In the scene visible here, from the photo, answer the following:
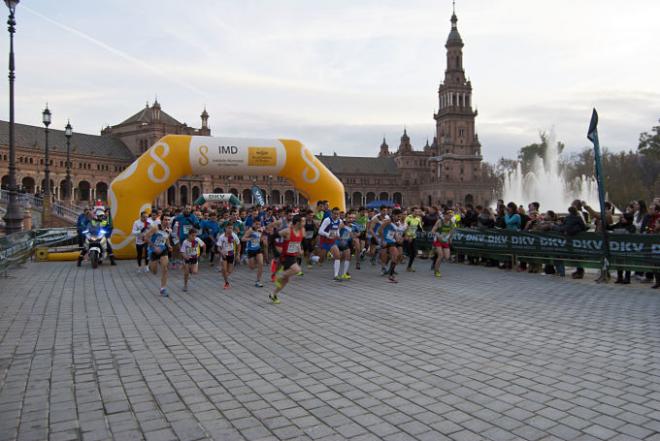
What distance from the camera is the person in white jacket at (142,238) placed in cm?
1480

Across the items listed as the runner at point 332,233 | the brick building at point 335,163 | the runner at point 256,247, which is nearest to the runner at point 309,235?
the runner at point 332,233

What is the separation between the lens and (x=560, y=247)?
14.0 m

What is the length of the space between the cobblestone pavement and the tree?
2636 inches

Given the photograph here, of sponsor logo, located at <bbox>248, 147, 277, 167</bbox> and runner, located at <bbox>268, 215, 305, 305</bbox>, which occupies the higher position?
sponsor logo, located at <bbox>248, 147, 277, 167</bbox>

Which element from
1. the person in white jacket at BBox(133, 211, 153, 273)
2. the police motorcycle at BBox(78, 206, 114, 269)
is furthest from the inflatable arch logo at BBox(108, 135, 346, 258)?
the person in white jacket at BBox(133, 211, 153, 273)

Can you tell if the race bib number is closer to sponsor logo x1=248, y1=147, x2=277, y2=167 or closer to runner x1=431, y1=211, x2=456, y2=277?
runner x1=431, y1=211, x2=456, y2=277

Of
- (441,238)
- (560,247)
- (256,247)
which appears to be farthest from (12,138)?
(560,247)

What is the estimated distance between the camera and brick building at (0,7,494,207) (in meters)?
81.9

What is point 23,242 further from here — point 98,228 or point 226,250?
point 226,250

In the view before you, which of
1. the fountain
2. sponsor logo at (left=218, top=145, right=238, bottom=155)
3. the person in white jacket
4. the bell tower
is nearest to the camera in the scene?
the person in white jacket

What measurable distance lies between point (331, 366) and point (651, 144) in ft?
250

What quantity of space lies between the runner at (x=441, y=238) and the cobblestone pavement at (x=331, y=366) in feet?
10.5

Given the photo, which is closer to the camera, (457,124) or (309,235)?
(309,235)

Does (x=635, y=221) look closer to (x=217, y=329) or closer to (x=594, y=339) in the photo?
(x=594, y=339)
